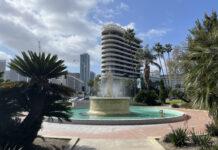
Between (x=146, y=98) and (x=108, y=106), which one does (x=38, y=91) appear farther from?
(x=146, y=98)

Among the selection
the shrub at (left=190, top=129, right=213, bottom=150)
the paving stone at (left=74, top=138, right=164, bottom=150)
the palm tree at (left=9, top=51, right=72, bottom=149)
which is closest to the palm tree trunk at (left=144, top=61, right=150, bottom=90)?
the paving stone at (left=74, top=138, right=164, bottom=150)

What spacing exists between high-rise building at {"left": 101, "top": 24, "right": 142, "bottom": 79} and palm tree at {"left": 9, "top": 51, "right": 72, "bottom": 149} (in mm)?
Answer: 85307

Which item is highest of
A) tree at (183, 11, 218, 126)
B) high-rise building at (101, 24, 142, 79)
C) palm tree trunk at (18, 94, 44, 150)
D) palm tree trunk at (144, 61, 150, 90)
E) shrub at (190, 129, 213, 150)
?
high-rise building at (101, 24, 142, 79)

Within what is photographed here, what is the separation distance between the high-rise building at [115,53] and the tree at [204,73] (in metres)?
84.6

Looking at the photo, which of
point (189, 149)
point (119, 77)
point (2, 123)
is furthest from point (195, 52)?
point (119, 77)

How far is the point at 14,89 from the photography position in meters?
5.65

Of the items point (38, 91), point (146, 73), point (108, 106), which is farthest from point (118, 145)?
point (146, 73)

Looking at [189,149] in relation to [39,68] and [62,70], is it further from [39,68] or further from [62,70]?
[39,68]

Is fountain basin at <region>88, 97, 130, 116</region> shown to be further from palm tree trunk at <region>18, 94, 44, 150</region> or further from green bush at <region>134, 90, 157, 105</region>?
green bush at <region>134, 90, 157, 105</region>

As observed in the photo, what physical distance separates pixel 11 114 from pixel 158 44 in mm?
52435

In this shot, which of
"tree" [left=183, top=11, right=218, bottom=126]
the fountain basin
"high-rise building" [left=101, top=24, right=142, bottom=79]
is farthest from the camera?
"high-rise building" [left=101, top=24, right=142, bottom=79]

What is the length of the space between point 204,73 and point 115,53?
9417cm

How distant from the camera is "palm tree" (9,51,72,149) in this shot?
5.82m

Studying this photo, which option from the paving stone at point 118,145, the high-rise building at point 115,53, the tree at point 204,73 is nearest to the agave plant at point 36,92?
the paving stone at point 118,145
